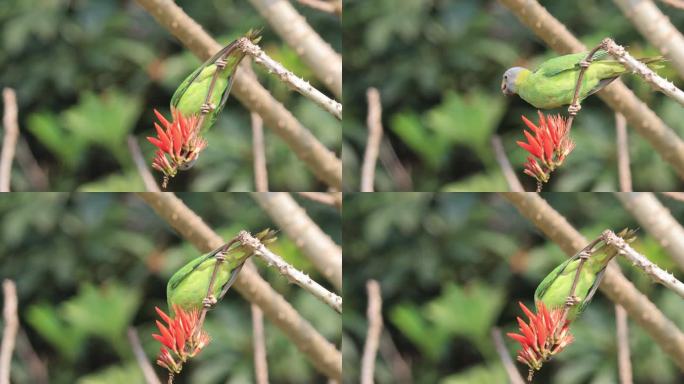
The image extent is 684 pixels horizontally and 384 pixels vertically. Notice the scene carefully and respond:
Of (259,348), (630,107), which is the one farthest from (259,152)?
(630,107)

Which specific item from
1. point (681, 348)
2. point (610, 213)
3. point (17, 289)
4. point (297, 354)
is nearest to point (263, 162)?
point (297, 354)

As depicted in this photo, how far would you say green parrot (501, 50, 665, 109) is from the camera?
1.83 meters

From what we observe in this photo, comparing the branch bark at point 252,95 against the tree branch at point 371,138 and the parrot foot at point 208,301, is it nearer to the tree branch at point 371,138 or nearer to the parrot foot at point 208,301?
the tree branch at point 371,138

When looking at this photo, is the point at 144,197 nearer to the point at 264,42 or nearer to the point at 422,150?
the point at 264,42

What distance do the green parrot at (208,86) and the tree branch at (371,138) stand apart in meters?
0.26

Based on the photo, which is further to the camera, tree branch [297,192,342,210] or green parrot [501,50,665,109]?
tree branch [297,192,342,210]

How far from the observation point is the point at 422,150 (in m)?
1.96

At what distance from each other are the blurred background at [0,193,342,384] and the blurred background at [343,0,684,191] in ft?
1.02

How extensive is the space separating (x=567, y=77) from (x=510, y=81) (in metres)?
0.12

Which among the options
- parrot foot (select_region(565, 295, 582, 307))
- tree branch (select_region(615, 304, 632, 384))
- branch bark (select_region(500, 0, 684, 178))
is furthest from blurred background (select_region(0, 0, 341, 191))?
tree branch (select_region(615, 304, 632, 384))

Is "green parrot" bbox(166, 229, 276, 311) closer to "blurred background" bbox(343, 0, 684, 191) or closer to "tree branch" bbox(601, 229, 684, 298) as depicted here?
"blurred background" bbox(343, 0, 684, 191)

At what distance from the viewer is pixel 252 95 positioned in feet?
6.28

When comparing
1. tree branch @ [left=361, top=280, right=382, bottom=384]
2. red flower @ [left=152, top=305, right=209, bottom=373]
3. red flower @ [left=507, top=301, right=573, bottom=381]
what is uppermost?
red flower @ [left=152, top=305, right=209, bottom=373]

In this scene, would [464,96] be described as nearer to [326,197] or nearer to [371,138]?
[371,138]
